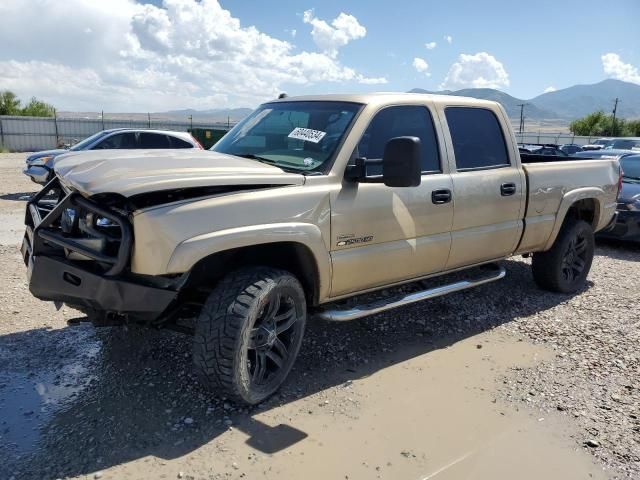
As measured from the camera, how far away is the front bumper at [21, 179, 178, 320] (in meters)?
2.92

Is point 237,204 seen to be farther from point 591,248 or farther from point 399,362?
point 591,248

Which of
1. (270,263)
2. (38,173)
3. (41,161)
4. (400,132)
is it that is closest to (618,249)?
(400,132)

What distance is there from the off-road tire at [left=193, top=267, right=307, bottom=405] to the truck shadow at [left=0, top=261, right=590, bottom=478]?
0.25m

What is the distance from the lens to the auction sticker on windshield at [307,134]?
12.8 ft

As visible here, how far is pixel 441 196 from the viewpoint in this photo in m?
4.25

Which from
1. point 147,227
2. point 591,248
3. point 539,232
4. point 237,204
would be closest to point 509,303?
point 539,232

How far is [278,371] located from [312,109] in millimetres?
1991

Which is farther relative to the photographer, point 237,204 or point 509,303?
point 509,303

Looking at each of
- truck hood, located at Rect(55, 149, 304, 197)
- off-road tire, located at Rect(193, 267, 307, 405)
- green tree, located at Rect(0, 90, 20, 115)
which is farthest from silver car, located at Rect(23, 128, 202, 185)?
green tree, located at Rect(0, 90, 20, 115)

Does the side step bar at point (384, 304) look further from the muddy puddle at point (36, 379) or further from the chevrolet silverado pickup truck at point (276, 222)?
Answer: the muddy puddle at point (36, 379)

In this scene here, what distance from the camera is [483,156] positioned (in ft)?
15.8

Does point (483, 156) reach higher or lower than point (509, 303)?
higher

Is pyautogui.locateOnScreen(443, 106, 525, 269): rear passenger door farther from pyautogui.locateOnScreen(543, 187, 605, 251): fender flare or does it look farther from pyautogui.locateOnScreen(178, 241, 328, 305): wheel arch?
pyautogui.locateOnScreen(178, 241, 328, 305): wheel arch

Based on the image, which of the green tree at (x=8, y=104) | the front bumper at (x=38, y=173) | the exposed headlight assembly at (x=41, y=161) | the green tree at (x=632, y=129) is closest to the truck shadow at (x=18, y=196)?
the front bumper at (x=38, y=173)
